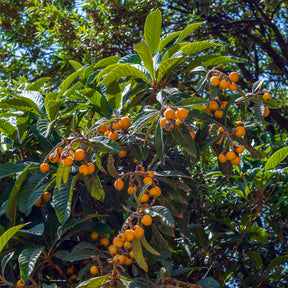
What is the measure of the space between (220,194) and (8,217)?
138cm

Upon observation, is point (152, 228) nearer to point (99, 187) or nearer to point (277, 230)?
point (99, 187)

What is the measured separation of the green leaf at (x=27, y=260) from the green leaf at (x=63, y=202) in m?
0.18

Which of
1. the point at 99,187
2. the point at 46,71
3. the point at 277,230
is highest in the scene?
the point at 46,71

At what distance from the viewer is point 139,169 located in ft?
6.84

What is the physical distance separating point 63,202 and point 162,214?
50 cm

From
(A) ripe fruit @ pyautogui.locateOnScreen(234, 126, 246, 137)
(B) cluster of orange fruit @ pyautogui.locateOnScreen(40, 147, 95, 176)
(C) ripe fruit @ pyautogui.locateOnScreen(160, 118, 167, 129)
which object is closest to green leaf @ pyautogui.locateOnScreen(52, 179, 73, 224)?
(B) cluster of orange fruit @ pyautogui.locateOnScreen(40, 147, 95, 176)

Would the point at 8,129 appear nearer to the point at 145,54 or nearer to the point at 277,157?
the point at 145,54

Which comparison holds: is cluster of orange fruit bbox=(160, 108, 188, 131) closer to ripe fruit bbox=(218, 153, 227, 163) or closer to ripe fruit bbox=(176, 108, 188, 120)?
ripe fruit bbox=(176, 108, 188, 120)

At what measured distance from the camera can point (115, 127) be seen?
2.05 m

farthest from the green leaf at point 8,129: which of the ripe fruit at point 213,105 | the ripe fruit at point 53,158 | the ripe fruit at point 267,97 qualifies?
the ripe fruit at point 267,97

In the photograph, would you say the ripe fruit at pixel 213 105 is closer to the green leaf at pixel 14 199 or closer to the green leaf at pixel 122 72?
the green leaf at pixel 122 72

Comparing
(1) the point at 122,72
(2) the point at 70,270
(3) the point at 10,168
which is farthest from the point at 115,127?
(2) the point at 70,270

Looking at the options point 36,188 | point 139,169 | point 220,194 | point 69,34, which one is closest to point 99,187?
point 139,169

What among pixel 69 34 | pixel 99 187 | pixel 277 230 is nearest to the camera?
pixel 99 187
